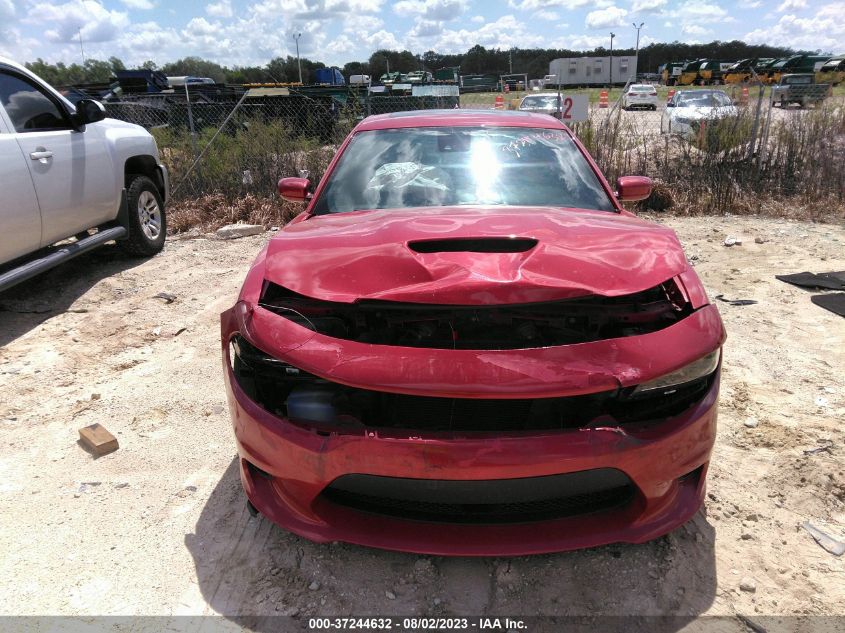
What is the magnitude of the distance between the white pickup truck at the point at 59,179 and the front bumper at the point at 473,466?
3.43 m

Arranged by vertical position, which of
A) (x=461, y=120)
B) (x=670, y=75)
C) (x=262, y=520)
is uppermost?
(x=670, y=75)

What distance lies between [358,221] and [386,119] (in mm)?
1474

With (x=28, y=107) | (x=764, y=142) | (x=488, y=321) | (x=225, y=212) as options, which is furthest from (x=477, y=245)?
(x=764, y=142)

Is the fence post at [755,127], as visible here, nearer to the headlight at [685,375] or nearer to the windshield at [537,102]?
the windshield at [537,102]

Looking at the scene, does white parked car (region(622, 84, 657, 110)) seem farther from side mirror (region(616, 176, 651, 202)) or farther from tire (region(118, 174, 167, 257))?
side mirror (region(616, 176, 651, 202))

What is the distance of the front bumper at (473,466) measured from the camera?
186 cm

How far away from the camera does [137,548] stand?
2.38 meters

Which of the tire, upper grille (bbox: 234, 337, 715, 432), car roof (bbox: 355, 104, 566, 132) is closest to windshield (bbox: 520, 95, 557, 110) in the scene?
the tire

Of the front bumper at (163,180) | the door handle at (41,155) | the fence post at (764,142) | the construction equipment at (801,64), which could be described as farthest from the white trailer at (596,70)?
the door handle at (41,155)

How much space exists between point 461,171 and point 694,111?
11035 mm

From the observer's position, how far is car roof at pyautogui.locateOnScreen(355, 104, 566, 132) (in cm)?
372

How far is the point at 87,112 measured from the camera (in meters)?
5.33

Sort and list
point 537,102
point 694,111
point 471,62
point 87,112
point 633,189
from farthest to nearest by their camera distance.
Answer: point 471,62
point 537,102
point 694,111
point 87,112
point 633,189

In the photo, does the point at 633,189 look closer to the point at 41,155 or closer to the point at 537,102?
the point at 41,155
